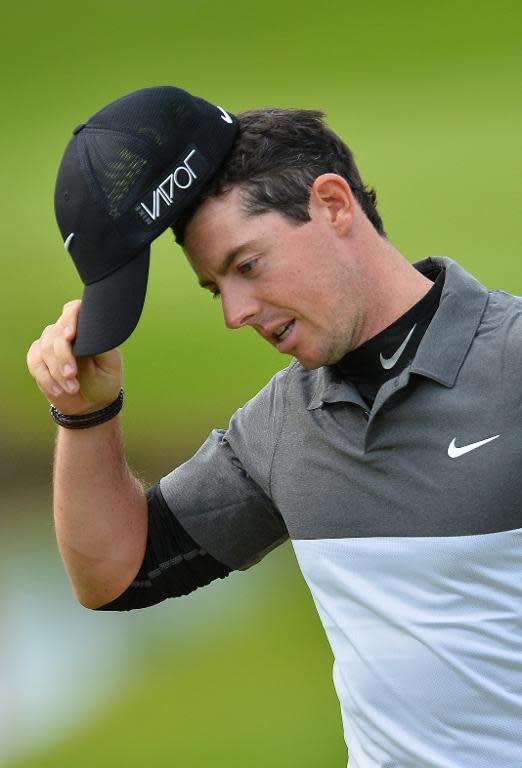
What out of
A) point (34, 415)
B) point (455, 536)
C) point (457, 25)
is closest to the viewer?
point (455, 536)

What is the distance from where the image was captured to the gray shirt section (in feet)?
3.33

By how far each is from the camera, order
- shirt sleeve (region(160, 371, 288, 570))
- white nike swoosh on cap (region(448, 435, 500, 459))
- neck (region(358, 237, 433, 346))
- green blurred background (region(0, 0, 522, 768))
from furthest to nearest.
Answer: green blurred background (region(0, 0, 522, 768)), shirt sleeve (region(160, 371, 288, 570)), neck (region(358, 237, 433, 346)), white nike swoosh on cap (region(448, 435, 500, 459))

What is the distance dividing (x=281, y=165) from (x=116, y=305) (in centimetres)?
22

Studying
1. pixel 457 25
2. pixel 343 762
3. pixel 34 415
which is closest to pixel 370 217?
pixel 457 25

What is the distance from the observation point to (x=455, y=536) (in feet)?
3.35

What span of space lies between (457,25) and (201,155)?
0.81m

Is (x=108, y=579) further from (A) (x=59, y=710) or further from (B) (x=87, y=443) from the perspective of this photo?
(A) (x=59, y=710)

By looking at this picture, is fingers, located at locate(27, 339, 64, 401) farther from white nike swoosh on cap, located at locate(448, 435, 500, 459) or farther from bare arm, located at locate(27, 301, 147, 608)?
white nike swoosh on cap, located at locate(448, 435, 500, 459)

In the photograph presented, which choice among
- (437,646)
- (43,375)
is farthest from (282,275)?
(437,646)

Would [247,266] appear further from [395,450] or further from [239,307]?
[395,450]

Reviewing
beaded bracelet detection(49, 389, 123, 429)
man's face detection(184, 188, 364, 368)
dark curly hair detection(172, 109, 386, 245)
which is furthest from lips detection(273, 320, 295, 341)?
beaded bracelet detection(49, 389, 123, 429)

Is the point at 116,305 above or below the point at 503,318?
above

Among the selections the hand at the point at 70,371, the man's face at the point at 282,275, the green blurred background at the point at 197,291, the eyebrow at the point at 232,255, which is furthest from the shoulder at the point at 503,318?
the green blurred background at the point at 197,291

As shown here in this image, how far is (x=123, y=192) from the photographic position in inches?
40.6
